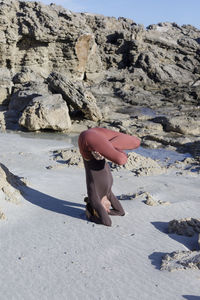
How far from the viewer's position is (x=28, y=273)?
2.45 m

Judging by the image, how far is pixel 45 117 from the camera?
30.6 feet

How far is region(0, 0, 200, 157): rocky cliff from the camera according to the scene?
10.1m

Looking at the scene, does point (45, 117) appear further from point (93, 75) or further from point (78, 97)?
point (93, 75)

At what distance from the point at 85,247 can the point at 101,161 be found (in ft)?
3.04

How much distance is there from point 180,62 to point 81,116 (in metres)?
16.2

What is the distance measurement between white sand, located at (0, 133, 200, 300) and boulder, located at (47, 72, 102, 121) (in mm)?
6056

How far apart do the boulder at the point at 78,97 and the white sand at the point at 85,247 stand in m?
6.06

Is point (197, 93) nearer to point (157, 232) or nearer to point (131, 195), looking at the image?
point (131, 195)

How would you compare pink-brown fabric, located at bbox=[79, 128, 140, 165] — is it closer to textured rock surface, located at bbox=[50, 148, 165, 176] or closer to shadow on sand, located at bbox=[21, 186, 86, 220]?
shadow on sand, located at bbox=[21, 186, 86, 220]

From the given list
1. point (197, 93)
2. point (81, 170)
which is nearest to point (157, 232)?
point (81, 170)

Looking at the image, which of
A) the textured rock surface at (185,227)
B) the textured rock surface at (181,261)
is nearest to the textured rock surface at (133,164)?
the textured rock surface at (185,227)

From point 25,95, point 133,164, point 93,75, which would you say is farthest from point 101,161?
point 93,75

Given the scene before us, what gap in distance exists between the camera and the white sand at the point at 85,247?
2.28 meters

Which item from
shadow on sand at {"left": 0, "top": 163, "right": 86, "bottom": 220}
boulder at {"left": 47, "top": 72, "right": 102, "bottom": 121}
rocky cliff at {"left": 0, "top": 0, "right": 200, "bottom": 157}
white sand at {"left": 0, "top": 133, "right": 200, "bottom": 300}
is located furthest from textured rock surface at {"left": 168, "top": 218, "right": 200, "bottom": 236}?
boulder at {"left": 47, "top": 72, "right": 102, "bottom": 121}
